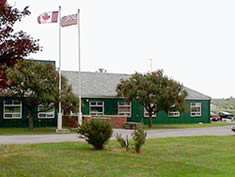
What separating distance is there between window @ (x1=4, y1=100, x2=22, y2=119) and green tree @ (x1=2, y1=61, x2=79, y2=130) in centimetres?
540

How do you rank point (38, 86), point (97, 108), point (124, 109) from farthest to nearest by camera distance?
point (124, 109) < point (97, 108) < point (38, 86)

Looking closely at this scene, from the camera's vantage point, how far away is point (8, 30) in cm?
1183

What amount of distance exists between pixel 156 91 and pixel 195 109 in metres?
14.8

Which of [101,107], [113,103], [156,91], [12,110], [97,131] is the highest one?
[156,91]

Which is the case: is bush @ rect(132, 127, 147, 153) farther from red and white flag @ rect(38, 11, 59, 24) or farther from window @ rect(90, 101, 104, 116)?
window @ rect(90, 101, 104, 116)

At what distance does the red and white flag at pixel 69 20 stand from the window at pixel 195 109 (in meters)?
22.7

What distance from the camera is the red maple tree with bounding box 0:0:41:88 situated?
11742 millimetres

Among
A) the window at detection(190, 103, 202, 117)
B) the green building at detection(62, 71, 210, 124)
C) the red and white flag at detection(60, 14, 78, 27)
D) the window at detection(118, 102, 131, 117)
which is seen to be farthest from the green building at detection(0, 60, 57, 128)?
the window at detection(190, 103, 202, 117)

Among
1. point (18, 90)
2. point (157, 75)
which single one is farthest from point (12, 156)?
point (157, 75)

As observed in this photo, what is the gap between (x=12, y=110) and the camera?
121 ft

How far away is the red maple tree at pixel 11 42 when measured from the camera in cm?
1174

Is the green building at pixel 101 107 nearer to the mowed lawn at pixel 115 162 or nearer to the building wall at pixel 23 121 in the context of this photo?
the building wall at pixel 23 121

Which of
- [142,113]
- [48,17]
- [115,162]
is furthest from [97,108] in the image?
[115,162]

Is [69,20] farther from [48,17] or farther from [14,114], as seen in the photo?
[14,114]
